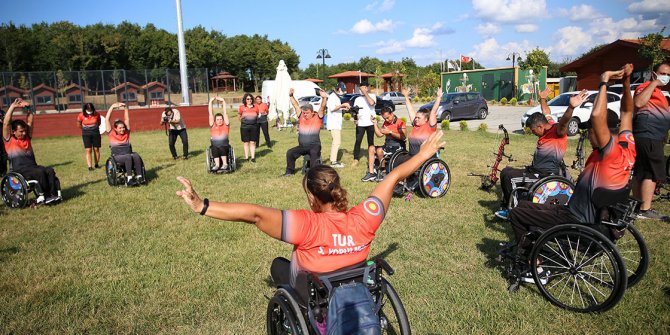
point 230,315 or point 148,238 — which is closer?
point 230,315

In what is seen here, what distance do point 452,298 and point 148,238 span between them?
427 centimetres

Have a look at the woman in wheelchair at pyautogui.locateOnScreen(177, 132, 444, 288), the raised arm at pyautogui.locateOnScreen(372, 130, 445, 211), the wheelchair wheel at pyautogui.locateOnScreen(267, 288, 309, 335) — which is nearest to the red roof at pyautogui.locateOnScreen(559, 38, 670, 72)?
the raised arm at pyautogui.locateOnScreen(372, 130, 445, 211)

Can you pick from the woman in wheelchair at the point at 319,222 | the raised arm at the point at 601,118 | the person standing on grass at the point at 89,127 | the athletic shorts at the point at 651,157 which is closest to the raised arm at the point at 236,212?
the woman in wheelchair at the point at 319,222

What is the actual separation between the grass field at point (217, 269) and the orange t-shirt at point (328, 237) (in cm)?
143

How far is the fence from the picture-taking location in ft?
69.4

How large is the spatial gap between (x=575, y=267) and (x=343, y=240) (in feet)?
7.74

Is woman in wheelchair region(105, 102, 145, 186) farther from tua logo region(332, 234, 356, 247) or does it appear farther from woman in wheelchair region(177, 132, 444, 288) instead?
tua logo region(332, 234, 356, 247)

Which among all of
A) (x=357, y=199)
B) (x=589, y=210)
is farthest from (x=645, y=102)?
(x=357, y=199)

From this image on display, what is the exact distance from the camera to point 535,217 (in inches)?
159

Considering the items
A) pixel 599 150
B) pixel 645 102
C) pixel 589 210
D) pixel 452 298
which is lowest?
pixel 452 298

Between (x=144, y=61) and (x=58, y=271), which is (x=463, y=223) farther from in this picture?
(x=144, y=61)

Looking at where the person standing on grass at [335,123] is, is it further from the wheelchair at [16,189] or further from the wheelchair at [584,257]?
the wheelchair at [584,257]

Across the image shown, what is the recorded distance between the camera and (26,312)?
4039 millimetres

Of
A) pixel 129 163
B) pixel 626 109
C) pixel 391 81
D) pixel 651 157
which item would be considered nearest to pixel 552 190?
pixel 626 109
